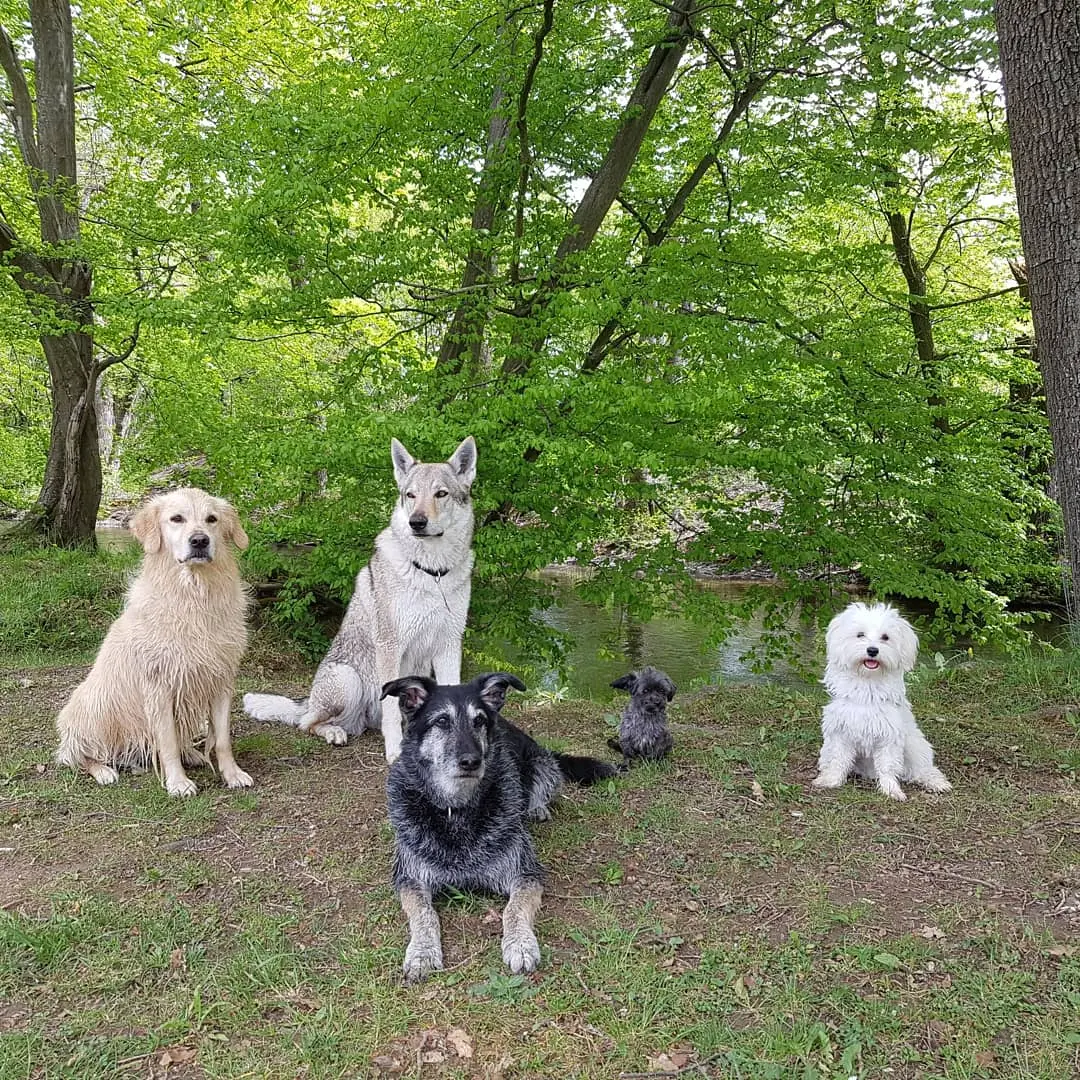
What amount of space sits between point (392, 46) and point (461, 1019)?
28.4 ft

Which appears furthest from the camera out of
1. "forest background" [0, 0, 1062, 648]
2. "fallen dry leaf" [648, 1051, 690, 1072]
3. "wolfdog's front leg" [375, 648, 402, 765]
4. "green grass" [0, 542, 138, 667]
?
"green grass" [0, 542, 138, 667]

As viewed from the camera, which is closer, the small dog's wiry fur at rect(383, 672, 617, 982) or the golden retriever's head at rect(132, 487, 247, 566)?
the small dog's wiry fur at rect(383, 672, 617, 982)

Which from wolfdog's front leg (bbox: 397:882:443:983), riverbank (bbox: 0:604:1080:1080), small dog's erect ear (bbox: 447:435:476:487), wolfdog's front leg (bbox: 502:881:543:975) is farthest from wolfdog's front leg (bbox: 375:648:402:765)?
wolfdog's front leg (bbox: 502:881:543:975)

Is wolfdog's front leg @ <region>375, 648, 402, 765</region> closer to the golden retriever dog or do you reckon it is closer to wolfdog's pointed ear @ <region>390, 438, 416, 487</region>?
the golden retriever dog

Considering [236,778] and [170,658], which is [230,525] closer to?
[170,658]

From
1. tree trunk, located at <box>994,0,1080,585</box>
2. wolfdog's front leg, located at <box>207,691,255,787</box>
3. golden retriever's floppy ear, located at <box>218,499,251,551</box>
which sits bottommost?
wolfdog's front leg, located at <box>207,691,255,787</box>

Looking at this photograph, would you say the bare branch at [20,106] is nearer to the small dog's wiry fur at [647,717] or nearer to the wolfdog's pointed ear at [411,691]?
the wolfdog's pointed ear at [411,691]

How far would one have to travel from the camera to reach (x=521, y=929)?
3043 mm

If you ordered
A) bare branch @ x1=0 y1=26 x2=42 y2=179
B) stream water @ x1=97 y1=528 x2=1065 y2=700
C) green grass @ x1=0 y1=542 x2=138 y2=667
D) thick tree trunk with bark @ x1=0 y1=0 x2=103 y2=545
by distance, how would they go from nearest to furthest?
1. green grass @ x1=0 y1=542 x2=138 y2=667
2. stream water @ x1=97 y1=528 x2=1065 y2=700
3. thick tree trunk with bark @ x1=0 y1=0 x2=103 y2=545
4. bare branch @ x1=0 y1=26 x2=42 y2=179

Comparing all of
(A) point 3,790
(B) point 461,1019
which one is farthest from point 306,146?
(B) point 461,1019

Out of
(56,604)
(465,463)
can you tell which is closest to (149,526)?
(465,463)

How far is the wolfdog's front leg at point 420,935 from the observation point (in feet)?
9.53

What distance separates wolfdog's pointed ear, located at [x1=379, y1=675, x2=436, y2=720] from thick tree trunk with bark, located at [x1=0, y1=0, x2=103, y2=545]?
31.8 ft

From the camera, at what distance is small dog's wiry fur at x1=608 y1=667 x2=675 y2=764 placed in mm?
4906
